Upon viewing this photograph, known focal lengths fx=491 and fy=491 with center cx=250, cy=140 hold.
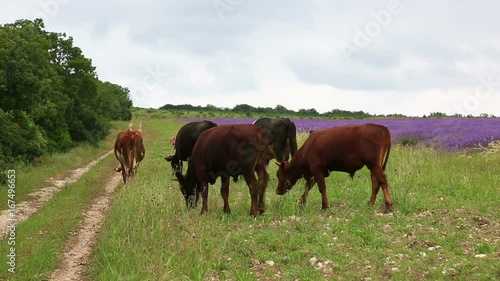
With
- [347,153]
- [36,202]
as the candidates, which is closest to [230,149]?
[347,153]

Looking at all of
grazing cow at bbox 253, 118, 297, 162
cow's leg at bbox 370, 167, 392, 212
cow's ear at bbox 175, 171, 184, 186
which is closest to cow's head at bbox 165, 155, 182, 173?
grazing cow at bbox 253, 118, 297, 162

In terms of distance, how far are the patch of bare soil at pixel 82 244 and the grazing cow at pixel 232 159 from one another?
219 cm

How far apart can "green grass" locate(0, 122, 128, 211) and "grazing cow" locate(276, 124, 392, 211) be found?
28.1 ft

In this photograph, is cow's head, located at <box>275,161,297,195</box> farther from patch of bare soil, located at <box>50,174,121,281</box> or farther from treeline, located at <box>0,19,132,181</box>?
treeline, located at <box>0,19,132,181</box>

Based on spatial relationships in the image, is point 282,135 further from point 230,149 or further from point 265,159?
point 230,149

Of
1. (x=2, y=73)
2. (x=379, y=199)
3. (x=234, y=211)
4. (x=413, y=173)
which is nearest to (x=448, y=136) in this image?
(x=413, y=173)

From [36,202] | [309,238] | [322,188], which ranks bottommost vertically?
[36,202]

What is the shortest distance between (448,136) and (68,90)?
965 inches

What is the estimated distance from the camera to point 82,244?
9.49m

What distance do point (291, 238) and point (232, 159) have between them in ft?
8.85

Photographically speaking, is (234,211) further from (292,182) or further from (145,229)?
(145,229)

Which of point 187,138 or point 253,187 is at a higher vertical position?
point 187,138

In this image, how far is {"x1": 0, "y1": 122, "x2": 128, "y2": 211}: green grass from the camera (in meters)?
16.1

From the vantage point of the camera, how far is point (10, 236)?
32.2ft
